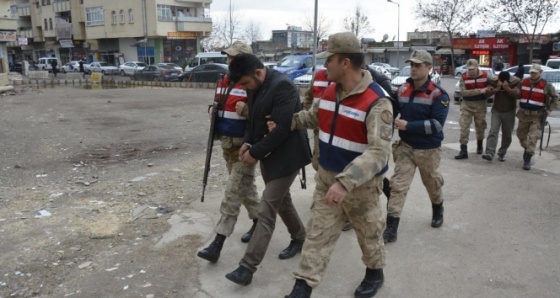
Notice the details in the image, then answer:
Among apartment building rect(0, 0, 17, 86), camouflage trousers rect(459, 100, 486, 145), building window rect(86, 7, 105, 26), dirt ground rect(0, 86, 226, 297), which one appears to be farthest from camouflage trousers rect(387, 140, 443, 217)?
building window rect(86, 7, 105, 26)

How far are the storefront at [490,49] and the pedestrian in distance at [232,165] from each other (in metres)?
45.8

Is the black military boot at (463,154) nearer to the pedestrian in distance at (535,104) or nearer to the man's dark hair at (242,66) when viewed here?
the pedestrian in distance at (535,104)

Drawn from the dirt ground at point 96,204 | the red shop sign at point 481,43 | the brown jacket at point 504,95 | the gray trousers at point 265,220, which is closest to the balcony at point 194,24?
the red shop sign at point 481,43

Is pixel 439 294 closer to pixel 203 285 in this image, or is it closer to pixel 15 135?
pixel 203 285

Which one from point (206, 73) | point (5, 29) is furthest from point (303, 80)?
point (5, 29)

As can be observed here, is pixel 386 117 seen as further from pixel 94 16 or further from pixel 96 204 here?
pixel 94 16

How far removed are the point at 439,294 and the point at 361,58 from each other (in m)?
1.77

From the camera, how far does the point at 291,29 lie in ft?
289

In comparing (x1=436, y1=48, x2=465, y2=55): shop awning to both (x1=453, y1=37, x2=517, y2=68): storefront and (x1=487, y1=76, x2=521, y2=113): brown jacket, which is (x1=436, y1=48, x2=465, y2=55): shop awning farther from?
(x1=487, y1=76, x2=521, y2=113): brown jacket

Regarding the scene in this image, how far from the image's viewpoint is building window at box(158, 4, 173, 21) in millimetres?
47291

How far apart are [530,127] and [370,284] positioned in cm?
511

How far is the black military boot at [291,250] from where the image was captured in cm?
389

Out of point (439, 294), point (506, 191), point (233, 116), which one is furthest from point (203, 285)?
point (506, 191)

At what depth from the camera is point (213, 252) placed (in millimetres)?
3742
